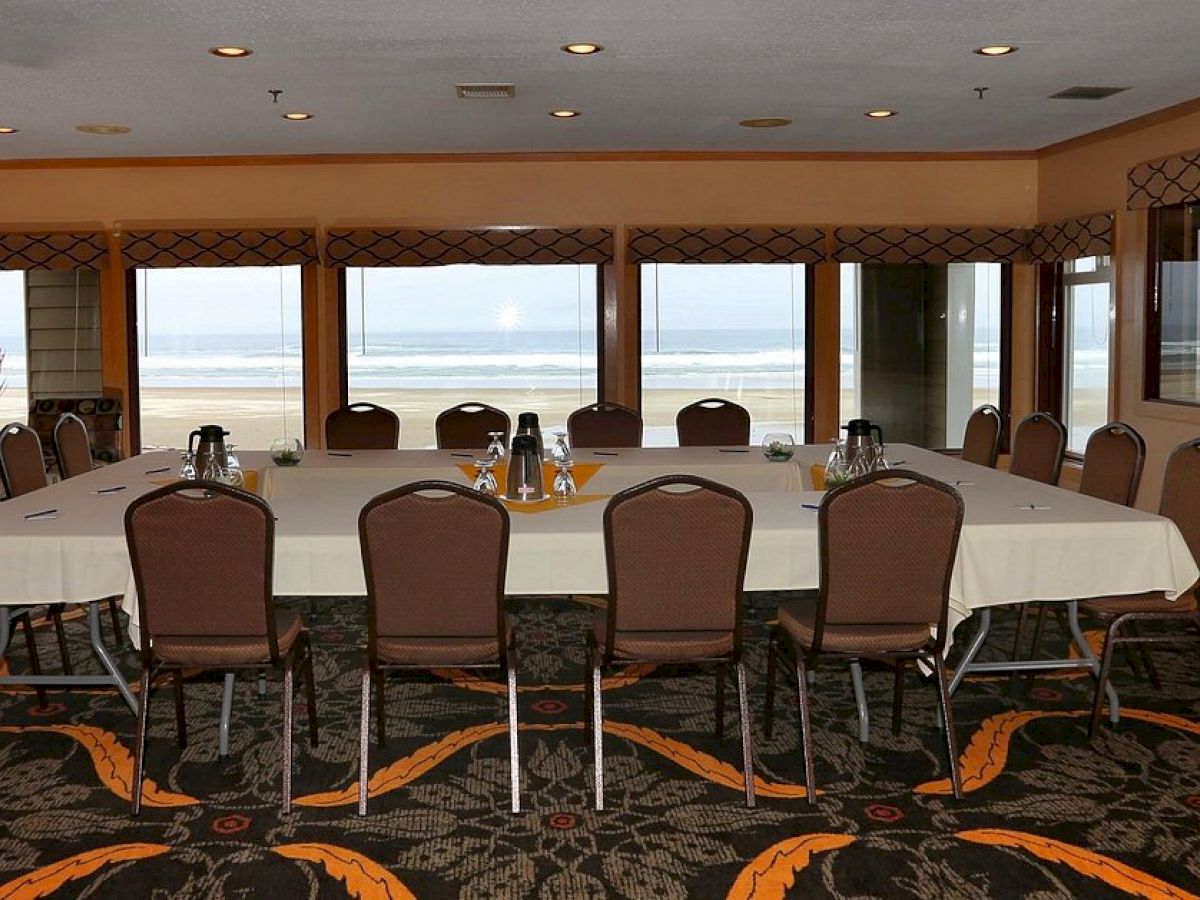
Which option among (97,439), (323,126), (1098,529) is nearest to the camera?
(1098,529)

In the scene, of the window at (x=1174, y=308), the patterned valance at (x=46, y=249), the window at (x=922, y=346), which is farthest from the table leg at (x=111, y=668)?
the window at (x=922, y=346)

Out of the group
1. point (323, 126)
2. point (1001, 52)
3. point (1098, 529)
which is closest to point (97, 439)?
point (323, 126)

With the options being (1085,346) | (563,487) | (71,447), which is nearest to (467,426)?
(71,447)

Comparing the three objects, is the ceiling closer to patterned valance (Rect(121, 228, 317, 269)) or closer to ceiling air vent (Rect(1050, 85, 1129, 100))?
ceiling air vent (Rect(1050, 85, 1129, 100))

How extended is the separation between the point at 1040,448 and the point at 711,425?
2.13 metres

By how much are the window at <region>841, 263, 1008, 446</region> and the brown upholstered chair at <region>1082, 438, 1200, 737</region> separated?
16.3 ft

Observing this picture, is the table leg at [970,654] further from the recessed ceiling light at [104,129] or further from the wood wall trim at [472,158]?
the recessed ceiling light at [104,129]

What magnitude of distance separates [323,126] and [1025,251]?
4.91 meters

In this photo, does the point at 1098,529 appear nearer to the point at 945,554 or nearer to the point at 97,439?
the point at 945,554

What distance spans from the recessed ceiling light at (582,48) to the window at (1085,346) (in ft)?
14.2

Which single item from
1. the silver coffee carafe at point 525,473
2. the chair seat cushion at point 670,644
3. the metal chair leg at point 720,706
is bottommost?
the metal chair leg at point 720,706

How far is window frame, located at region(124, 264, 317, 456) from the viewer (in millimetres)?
9312

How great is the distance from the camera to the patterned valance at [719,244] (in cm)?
908

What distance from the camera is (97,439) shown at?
9.16 m
